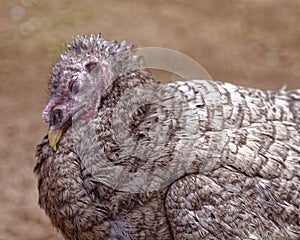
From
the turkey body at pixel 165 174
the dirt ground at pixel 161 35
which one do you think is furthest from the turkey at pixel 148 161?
the dirt ground at pixel 161 35

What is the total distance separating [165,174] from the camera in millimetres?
3477

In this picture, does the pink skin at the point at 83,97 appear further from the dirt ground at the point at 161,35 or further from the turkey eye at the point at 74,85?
the dirt ground at the point at 161,35

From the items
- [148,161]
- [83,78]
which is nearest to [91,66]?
[83,78]

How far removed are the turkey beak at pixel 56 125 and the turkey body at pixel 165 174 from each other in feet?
0.14

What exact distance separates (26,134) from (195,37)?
74.1 inches

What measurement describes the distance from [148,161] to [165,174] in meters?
0.11

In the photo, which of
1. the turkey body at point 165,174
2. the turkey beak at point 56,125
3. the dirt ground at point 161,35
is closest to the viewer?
the turkey body at point 165,174

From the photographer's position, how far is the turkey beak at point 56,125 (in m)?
3.58

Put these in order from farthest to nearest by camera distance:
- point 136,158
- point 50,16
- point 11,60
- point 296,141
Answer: point 50,16 → point 11,60 → point 296,141 → point 136,158

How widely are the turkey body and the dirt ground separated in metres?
2.20

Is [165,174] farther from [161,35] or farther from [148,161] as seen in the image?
[161,35]

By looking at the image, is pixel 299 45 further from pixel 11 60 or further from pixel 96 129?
pixel 96 129

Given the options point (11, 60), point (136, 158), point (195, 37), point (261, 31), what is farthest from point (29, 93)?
point (136, 158)

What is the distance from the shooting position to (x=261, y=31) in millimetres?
6633
